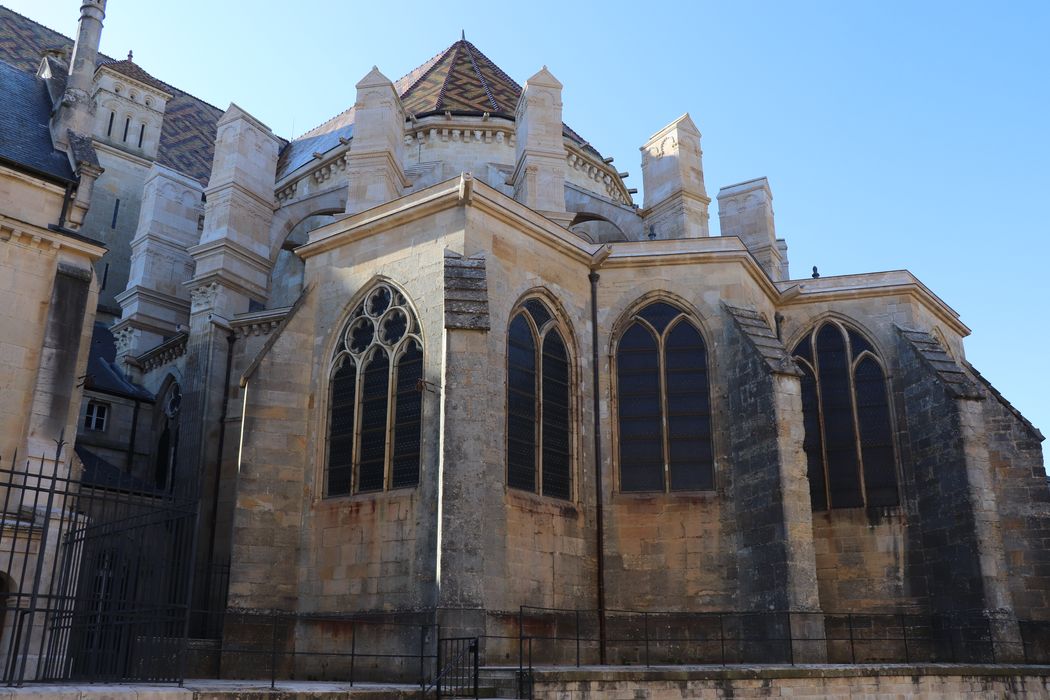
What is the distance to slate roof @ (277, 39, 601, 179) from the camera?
22.5 m

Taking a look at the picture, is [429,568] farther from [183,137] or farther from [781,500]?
[183,137]

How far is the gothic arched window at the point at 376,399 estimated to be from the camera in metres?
13.0

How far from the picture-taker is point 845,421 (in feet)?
53.2

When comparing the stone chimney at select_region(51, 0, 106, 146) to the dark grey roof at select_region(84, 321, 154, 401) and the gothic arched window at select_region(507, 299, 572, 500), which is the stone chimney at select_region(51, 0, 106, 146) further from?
the gothic arched window at select_region(507, 299, 572, 500)

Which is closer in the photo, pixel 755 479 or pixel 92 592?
pixel 92 592

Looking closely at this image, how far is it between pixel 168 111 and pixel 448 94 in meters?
12.3

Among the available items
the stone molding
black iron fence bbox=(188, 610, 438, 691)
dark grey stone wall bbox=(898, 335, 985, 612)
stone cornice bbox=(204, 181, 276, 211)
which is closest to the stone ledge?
dark grey stone wall bbox=(898, 335, 985, 612)

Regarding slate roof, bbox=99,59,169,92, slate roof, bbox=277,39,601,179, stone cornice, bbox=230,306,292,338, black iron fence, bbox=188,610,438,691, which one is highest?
slate roof, bbox=99,59,169,92

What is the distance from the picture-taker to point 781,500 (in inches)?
514

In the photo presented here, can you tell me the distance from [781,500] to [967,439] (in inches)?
148

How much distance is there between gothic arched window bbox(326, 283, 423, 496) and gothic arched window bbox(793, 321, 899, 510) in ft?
22.4

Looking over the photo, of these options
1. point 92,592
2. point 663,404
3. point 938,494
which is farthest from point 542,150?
point 92,592

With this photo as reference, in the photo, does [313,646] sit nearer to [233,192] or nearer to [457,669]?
[457,669]

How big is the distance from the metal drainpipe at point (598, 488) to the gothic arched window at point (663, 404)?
17.3 inches
